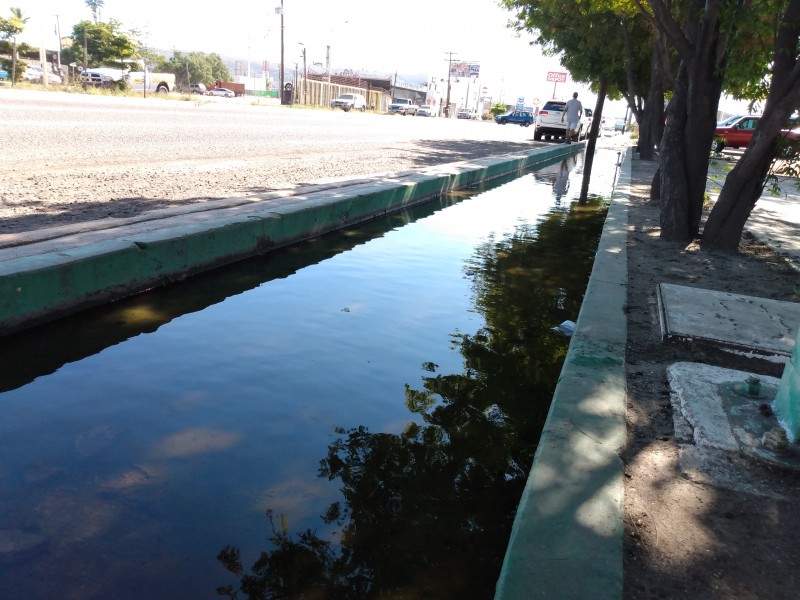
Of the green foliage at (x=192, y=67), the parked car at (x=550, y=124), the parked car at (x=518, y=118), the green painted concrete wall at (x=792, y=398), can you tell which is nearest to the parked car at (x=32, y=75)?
the parked car at (x=550, y=124)

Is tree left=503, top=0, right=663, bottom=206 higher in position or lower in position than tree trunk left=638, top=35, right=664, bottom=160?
higher

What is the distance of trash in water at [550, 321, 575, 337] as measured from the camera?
462cm

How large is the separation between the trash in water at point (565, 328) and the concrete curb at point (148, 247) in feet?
9.53

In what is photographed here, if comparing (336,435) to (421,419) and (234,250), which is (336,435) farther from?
(234,250)

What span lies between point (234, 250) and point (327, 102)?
58.5m

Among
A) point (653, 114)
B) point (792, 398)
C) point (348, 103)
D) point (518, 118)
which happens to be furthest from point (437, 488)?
point (518, 118)

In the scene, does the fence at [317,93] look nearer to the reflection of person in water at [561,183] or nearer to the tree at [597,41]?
the tree at [597,41]

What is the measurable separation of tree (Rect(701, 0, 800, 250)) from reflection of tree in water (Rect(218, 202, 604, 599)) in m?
3.33

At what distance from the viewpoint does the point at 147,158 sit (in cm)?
1050

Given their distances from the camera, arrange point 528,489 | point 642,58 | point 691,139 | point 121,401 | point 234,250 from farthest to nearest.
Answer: point 642,58 < point 691,139 < point 234,250 < point 121,401 < point 528,489

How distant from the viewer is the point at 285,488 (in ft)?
8.59

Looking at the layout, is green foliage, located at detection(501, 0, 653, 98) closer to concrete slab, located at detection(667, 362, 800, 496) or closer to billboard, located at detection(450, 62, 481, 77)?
concrete slab, located at detection(667, 362, 800, 496)

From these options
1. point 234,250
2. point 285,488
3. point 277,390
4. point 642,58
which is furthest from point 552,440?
point 642,58

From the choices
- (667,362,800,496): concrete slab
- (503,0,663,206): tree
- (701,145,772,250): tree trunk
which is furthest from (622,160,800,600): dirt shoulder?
(503,0,663,206): tree
